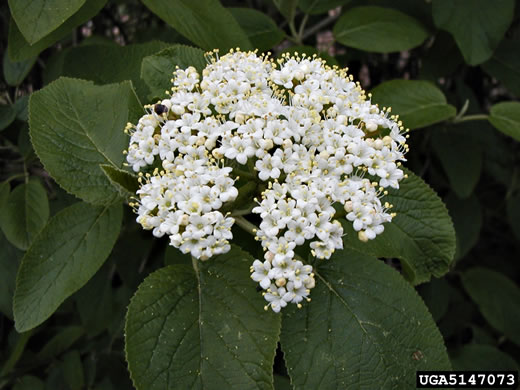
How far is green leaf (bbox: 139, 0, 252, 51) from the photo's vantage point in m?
1.74

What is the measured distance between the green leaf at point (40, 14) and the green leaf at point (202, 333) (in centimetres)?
73

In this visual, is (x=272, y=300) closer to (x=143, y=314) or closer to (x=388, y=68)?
(x=143, y=314)

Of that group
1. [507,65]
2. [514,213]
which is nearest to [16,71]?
[507,65]

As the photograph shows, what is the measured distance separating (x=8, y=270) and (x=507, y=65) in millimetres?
2265

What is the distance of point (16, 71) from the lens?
85.9 inches

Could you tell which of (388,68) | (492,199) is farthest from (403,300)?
(492,199)

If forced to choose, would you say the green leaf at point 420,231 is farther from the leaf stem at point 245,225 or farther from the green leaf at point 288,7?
the green leaf at point 288,7

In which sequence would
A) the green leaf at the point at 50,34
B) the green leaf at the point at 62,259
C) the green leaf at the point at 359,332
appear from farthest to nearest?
1. the green leaf at the point at 50,34
2. the green leaf at the point at 62,259
3. the green leaf at the point at 359,332

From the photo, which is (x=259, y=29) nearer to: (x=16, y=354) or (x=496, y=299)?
(x=16, y=354)

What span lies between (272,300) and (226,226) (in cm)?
22

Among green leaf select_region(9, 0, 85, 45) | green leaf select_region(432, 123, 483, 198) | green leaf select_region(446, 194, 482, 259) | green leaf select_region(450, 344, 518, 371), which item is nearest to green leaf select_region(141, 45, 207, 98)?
green leaf select_region(9, 0, 85, 45)

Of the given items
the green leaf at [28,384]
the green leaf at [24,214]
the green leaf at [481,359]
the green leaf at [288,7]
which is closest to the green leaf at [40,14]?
the green leaf at [24,214]

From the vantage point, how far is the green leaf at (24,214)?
189cm

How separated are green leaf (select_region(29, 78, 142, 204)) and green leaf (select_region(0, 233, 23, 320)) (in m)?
0.53
